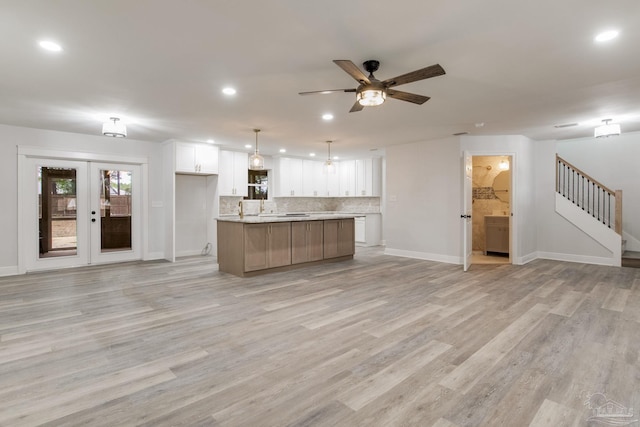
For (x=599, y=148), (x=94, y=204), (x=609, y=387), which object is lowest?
(x=609, y=387)

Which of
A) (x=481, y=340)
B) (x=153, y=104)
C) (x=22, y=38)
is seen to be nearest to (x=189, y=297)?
(x=153, y=104)

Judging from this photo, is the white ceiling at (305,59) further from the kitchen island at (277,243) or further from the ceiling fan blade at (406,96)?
the kitchen island at (277,243)

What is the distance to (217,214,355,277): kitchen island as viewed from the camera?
17.5 feet

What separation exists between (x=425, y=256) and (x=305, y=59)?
5131mm

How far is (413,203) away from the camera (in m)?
7.09

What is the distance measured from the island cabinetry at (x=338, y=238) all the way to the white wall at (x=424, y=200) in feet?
3.79

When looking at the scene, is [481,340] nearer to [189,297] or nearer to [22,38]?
[189,297]

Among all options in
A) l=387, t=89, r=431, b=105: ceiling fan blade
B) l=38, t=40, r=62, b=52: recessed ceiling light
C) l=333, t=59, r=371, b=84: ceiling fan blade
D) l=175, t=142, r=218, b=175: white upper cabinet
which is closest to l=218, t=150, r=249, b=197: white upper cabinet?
l=175, t=142, r=218, b=175: white upper cabinet

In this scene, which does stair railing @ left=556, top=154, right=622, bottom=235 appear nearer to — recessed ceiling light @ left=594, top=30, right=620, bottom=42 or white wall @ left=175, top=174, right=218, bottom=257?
recessed ceiling light @ left=594, top=30, right=620, bottom=42

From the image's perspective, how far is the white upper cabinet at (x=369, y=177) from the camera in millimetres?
9352

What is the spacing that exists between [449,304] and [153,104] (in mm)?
4600

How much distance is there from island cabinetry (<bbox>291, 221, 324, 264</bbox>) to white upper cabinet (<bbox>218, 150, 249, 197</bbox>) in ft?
8.91

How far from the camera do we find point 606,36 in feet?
8.60

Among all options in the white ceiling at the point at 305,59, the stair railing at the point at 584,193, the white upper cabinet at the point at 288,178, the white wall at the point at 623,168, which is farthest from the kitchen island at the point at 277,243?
the white wall at the point at 623,168
